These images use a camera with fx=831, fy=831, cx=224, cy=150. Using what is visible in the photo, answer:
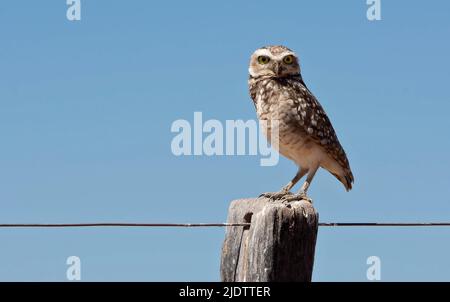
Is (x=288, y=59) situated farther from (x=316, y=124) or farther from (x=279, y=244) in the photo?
(x=279, y=244)

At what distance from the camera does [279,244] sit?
575 centimetres

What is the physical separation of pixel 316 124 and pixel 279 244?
12.3 ft

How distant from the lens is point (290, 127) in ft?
30.1

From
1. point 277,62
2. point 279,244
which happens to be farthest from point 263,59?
point 279,244

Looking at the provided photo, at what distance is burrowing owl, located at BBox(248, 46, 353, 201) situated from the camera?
30.2ft

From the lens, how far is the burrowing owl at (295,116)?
30.2ft

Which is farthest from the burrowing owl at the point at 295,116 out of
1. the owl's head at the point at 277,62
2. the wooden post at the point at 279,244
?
the wooden post at the point at 279,244

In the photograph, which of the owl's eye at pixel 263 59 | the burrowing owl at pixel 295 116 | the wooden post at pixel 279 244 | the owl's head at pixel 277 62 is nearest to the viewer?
the wooden post at pixel 279 244

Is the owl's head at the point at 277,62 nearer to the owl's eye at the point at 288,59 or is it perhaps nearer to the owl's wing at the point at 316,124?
the owl's eye at the point at 288,59

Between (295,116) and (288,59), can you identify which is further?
(288,59)

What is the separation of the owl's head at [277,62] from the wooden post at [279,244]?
3992 mm
